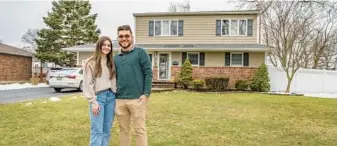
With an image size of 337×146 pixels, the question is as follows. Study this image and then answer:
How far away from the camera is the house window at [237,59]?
20.6 meters

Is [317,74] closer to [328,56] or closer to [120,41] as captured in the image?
[328,56]

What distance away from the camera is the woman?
4.00 meters

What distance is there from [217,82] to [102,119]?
14596mm

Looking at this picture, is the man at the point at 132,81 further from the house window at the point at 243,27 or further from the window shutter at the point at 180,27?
the window shutter at the point at 180,27

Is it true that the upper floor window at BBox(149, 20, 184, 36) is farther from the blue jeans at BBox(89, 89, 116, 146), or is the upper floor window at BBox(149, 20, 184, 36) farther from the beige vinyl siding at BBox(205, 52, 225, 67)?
the blue jeans at BBox(89, 89, 116, 146)

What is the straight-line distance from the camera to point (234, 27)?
836 inches

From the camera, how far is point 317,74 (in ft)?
67.3

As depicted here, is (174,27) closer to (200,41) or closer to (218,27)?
(200,41)

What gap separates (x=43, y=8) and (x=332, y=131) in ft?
115

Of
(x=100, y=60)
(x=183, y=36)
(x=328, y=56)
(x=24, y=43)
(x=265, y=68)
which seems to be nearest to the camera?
(x=100, y=60)

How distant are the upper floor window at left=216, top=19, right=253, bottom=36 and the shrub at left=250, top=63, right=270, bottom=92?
3474mm

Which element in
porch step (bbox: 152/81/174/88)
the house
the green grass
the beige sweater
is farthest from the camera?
the house

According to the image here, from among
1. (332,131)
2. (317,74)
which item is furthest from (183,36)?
(332,131)

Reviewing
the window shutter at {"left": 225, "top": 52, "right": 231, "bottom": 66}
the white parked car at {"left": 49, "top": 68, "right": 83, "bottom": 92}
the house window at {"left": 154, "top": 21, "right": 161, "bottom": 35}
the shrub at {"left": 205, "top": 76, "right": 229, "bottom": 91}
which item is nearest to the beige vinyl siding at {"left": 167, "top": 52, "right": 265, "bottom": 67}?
the window shutter at {"left": 225, "top": 52, "right": 231, "bottom": 66}
